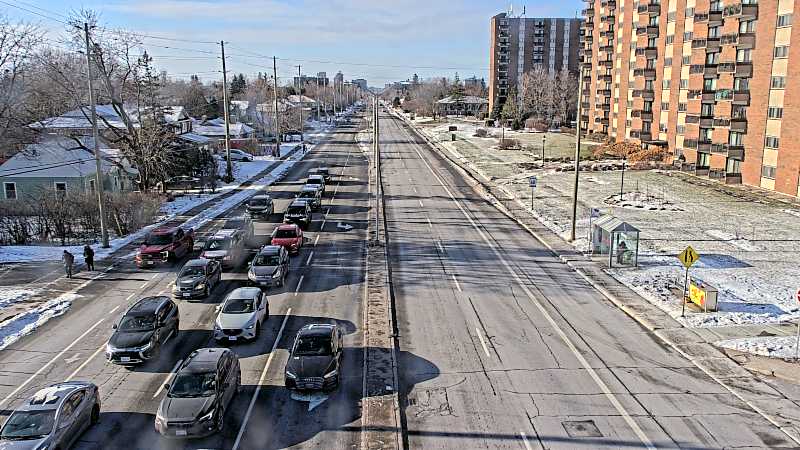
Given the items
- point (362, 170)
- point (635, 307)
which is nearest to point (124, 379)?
point (635, 307)

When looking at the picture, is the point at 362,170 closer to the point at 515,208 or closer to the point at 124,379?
the point at 515,208

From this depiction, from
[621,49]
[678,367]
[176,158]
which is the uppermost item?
[621,49]

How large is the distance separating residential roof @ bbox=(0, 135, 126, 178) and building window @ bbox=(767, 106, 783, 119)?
2071 inches

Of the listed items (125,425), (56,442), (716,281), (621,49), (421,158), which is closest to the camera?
(56,442)

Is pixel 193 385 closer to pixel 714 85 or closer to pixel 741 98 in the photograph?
pixel 741 98

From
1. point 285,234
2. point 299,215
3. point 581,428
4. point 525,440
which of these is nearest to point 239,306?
point 525,440

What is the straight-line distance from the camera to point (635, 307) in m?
25.0

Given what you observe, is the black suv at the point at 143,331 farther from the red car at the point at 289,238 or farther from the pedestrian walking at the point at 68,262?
the red car at the point at 289,238

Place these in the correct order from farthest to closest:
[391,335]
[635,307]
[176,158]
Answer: [176,158], [635,307], [391,335]

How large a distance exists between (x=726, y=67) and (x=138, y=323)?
57.0m

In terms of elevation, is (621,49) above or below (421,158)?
above

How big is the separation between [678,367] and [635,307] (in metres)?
5.58

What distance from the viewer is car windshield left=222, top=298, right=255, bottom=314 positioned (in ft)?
71.9

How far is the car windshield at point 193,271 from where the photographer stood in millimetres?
26250
